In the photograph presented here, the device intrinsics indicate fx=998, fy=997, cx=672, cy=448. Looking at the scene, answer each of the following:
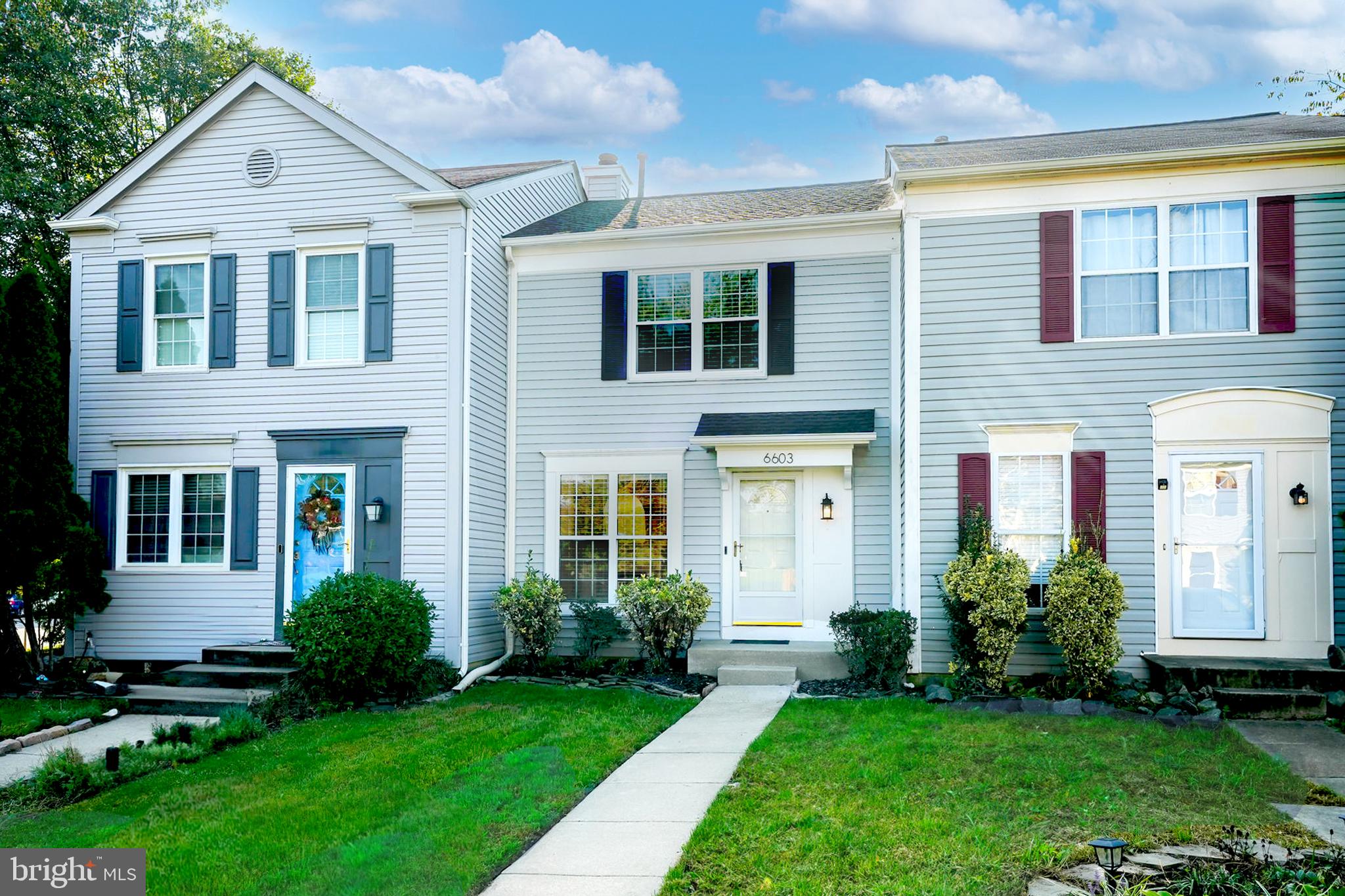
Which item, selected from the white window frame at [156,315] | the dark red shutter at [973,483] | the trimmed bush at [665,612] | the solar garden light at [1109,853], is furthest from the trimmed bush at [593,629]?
the solar garden light at [1109,853]

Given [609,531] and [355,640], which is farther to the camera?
[609,531]

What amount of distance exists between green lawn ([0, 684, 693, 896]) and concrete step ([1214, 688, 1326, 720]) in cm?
493

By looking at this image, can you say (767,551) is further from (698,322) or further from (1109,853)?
(1109,853)

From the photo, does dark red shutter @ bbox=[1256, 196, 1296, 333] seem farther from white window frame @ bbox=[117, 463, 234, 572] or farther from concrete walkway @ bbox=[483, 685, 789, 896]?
white window frame @ bbox=[117, 463, 234, 572]

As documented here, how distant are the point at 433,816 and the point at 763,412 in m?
6.96

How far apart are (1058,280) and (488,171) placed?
7.89 m

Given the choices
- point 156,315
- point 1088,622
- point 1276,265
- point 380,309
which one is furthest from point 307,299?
point 1276,265

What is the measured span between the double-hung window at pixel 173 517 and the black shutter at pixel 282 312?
4.92 ft

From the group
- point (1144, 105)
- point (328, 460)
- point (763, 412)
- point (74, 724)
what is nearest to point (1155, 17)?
point (1144, 105)

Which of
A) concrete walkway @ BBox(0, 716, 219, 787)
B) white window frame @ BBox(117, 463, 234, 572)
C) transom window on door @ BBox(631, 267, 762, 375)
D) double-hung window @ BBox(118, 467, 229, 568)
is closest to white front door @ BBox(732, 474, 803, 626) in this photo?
transom window on door @ BBox(631, 267, 762, 375)

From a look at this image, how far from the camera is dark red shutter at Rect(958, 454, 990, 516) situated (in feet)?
33.2

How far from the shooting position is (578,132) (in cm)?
2094

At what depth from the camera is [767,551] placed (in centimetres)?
1155

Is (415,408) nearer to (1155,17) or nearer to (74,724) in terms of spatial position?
(74,724)
